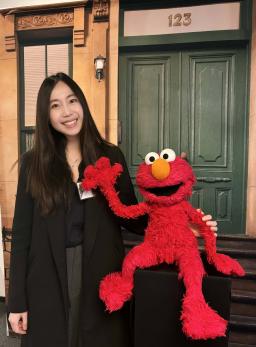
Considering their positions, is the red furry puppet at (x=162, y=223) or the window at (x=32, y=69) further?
the window at (x=32, y=69)

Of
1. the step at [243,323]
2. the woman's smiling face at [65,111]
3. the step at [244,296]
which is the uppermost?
the woman's smiling face at [65,111]

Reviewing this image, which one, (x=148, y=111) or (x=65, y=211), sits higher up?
(x=148, y=111)

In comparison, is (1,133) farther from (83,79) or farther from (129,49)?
(129,49)

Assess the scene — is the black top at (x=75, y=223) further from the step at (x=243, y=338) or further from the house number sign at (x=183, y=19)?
the house number sign at (x=183, y=19)

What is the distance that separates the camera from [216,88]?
89.7 inches

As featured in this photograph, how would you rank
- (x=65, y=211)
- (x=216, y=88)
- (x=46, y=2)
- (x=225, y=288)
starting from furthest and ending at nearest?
(x=216, y=88)
(x=46, y=2)
(x=65, y=211)
(x=225, y=288)

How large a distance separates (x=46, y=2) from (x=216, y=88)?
133 cm

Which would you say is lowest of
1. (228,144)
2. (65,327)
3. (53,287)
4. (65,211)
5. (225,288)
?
(65,327)

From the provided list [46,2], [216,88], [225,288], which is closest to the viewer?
[225,288]

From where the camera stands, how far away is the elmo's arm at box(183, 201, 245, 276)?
2.93 ft

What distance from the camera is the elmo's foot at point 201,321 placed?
744 millimetres

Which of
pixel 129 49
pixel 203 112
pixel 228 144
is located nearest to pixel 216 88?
pixel 203 112

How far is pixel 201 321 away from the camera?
75cm

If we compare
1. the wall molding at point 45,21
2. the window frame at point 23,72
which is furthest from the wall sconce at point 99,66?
the wall molding at point 45,21
